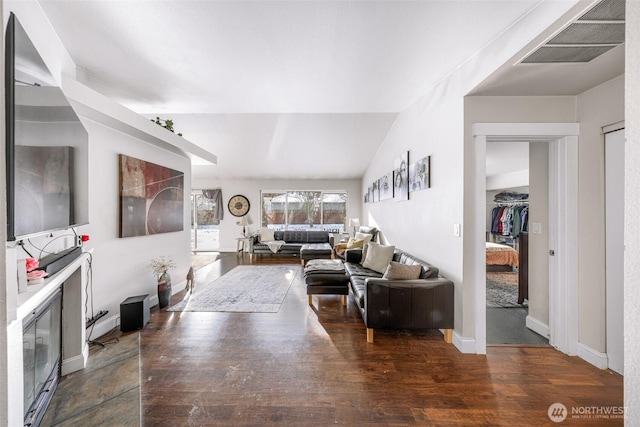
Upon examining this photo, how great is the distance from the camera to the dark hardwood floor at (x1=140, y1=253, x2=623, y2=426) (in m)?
1.58

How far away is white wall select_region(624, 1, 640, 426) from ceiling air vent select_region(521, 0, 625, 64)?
3.26ft

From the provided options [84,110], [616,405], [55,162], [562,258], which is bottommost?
[616,405]

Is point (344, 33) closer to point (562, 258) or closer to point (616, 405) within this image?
point (562, 258)

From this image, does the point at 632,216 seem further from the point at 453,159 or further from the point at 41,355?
the point at 41,355

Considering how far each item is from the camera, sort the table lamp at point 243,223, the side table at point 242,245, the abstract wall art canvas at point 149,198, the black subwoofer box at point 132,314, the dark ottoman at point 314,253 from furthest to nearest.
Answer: the table lamp at point 243,223
the side table at point 242,245
the dark ottoman at point 314,253
the abstract wall art canvas at point 149,198
the black subwoofer box at point 132,314

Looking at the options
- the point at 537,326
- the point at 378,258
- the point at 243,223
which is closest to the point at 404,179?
the point at 378,258

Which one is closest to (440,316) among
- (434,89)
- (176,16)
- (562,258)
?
(562,258)

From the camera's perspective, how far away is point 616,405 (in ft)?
5.50

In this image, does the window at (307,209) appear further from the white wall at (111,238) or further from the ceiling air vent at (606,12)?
the ceiling air vent at (606,12)

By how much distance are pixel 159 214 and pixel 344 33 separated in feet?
10.2

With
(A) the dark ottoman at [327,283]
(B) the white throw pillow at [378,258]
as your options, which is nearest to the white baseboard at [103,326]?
(A) the dark ottoman at [327,283]

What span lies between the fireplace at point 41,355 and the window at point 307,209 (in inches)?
257

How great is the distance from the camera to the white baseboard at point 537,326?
2503 millimetres

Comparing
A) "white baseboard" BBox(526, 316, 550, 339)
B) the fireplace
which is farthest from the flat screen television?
"white baseboard" BBox(526, 316, 550, 339)
